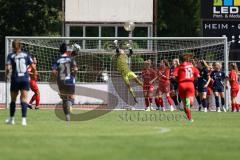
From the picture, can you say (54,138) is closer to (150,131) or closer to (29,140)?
(29,140)

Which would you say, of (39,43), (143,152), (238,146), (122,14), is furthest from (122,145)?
(122,14)

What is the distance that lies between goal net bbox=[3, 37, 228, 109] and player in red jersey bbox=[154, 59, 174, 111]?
996 millimetres

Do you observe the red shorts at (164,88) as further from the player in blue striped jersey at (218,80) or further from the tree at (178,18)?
the tree at (178,18)

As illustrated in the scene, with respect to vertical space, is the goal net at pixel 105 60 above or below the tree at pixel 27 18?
below

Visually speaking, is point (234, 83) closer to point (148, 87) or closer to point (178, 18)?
point (148, 87)

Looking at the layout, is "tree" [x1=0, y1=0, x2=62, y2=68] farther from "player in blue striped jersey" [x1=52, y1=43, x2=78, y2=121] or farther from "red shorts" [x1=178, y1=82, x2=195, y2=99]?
"red shorts" [x1=178, y1=82, x2=195, y2=99]

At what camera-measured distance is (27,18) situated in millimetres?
55094

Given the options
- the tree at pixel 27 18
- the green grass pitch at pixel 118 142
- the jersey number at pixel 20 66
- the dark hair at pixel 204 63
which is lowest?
the green grass pitch at pixel 118 142

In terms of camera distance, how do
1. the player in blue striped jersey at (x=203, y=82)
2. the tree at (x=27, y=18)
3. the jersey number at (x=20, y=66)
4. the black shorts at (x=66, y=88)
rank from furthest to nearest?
the tree at (x=27, y=18), the player in blue striped jersey at (x=203, y=82), the black shorts at (x=66, y=88), the jersey number at (x=20, y=66)

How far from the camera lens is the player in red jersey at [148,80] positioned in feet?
95.5

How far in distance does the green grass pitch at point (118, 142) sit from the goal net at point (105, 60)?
12299mm

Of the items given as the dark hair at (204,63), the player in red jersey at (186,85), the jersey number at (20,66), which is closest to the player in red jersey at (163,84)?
the dark hair at (204,63)

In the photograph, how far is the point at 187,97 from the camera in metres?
20.8

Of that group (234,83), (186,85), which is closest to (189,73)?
(186,85)
